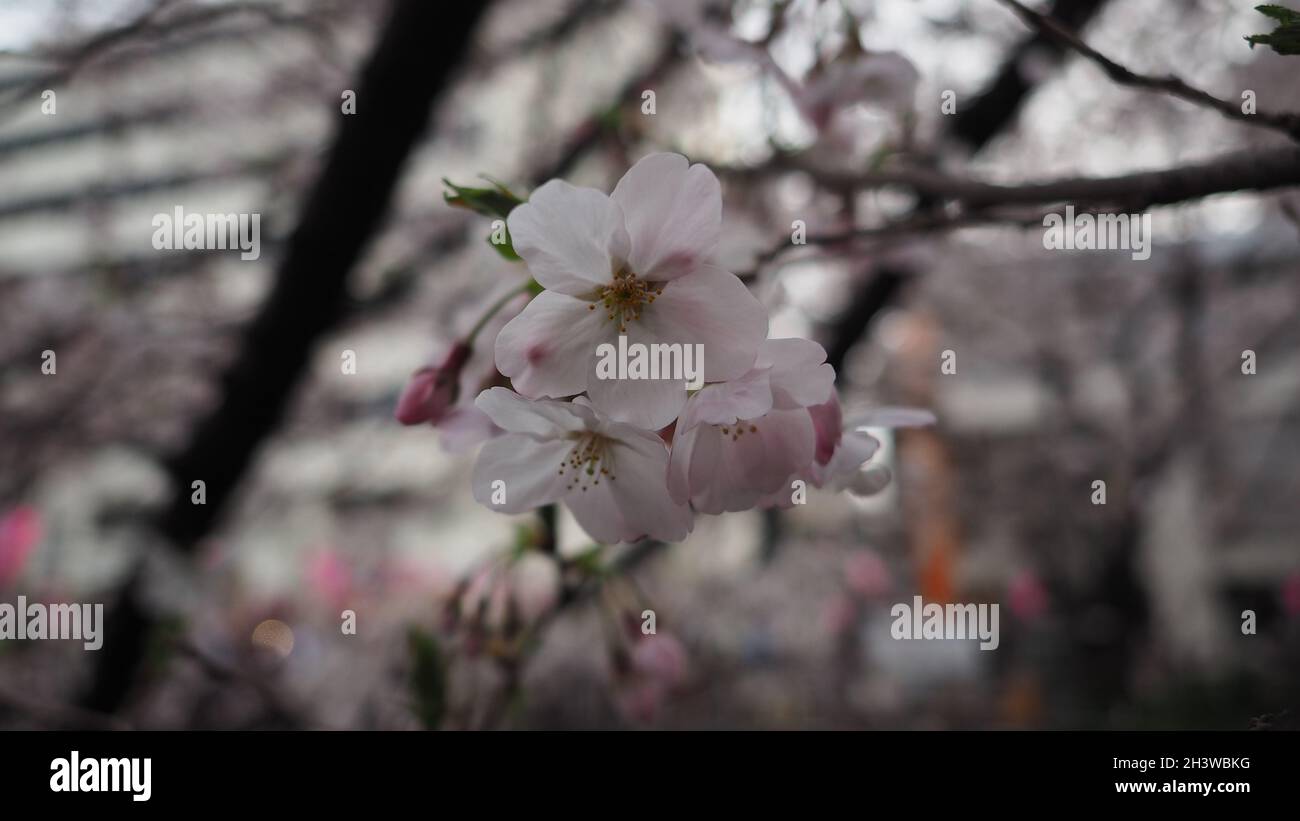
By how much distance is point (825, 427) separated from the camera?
0.53 metres

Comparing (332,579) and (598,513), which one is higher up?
(598,513)

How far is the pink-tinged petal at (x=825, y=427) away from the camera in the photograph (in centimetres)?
53

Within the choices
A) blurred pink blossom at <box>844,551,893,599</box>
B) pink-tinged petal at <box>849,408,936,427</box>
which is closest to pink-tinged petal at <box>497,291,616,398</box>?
pink-tinged petal at <box>849,408,936,427</box>

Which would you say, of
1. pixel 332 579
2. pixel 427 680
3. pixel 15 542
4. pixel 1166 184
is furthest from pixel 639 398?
pixel 332 579

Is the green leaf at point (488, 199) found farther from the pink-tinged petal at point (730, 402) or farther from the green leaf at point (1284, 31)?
the green leaf at point (1284, 31)

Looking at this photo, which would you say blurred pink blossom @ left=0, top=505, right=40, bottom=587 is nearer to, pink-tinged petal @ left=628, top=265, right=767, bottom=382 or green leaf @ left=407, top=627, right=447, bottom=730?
green leaf @ left=407, top=627, right=447, bottom=730

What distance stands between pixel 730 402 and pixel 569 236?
0.14 m

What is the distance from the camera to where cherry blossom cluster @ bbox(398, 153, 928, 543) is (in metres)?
0.47

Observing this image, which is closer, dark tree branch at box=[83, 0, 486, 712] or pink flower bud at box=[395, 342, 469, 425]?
pink flower bud at box=[395, 342, 469, 425]

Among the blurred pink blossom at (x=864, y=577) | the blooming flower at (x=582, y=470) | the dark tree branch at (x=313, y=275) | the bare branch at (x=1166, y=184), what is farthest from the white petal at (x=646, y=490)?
the blurred pink blossom at (x=864, y=577)

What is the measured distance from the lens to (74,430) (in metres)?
2.50

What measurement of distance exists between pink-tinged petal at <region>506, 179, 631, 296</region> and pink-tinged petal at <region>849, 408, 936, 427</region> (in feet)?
0.78

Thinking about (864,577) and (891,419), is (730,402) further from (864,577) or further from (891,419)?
(864,577)
